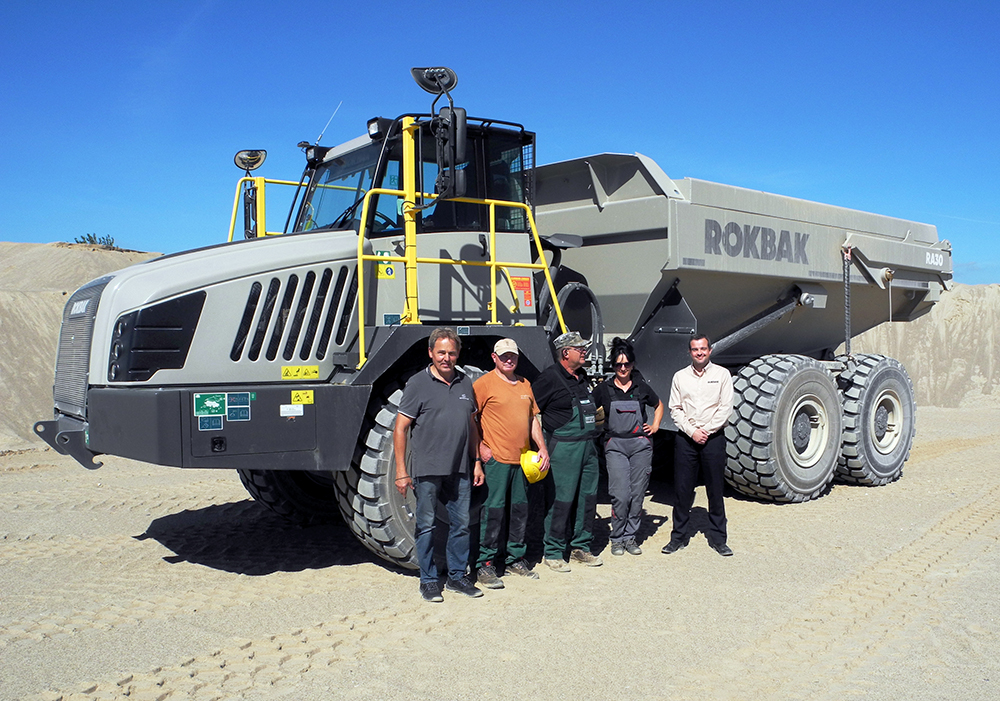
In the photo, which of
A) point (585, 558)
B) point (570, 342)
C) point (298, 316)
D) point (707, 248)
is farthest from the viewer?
point (707, 248)

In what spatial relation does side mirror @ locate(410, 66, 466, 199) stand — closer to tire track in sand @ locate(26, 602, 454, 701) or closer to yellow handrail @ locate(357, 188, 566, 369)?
yellow handrail @ locate(357, 188, 566, 369)

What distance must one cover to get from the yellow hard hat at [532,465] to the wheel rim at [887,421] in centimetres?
535

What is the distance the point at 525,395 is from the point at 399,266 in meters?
1.27

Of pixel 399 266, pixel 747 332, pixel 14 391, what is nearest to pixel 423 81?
pixel 399 266

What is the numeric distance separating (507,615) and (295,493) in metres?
2.90

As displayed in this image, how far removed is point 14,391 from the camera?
16.4 metres

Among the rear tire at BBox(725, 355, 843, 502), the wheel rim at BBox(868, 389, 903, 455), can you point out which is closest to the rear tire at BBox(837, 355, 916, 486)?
the wheel rim at BBox(868, 389, 903, 455)

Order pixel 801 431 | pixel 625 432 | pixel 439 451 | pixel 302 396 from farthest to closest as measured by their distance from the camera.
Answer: pixel 801 431 < pixel 625 432 < pixel 302 396 < pixel 439 451

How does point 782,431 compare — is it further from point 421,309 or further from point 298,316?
point 298,316

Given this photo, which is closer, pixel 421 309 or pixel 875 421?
pixel 421 309

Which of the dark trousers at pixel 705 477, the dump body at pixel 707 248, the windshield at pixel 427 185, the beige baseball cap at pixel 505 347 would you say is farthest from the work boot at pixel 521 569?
the dump body at pixel 707 248

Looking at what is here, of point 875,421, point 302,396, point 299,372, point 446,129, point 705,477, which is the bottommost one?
point 705,477

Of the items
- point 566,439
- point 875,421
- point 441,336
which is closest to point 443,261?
point 441,336

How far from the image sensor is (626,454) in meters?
6.35
